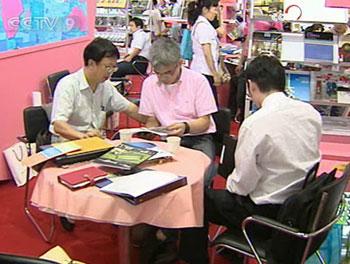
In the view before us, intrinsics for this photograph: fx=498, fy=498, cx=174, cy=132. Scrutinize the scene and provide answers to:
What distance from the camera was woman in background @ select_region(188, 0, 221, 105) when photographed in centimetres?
473

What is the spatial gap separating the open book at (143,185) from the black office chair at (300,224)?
0.35 metres

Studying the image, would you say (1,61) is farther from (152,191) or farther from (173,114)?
(152,191)

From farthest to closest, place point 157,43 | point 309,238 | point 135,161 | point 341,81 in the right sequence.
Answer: point 341,81 → point 157,43 → point 135,161 → point 309,238

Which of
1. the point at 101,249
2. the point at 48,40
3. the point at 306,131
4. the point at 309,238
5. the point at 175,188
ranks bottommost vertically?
the point at 101,249

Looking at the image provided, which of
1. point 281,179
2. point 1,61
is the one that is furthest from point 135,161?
point 1,61

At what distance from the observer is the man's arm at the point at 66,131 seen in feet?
9.16

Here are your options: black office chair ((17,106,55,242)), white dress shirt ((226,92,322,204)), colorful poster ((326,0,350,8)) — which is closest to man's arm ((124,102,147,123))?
black office chair ((17,106,55,242))

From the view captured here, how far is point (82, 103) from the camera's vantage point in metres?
3.05

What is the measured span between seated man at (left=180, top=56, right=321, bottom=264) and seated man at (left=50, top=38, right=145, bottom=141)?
0.95 metres

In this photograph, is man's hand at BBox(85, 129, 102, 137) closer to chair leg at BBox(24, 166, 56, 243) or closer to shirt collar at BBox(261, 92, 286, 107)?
chair leg at BBox(24, 166, 56, 243)

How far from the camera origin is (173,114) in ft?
10.0

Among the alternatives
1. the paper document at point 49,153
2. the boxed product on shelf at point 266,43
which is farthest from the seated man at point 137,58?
the paper document at point 49,153

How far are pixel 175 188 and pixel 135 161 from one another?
28cm

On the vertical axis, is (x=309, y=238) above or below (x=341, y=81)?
below
